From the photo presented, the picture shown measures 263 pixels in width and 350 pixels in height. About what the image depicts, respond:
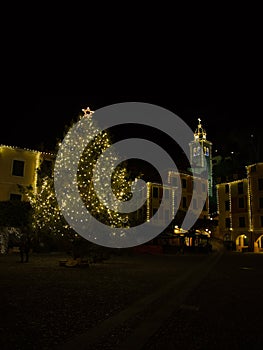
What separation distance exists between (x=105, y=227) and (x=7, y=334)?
12296mm

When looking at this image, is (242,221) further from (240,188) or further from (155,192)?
(155,192)

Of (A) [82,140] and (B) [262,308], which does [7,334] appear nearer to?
(B) [262,308]

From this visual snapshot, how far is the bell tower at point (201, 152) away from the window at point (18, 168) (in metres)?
52.4

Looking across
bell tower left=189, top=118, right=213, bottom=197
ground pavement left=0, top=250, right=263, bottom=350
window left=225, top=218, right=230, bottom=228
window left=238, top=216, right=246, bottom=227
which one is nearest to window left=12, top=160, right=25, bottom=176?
ground pavement left=0, top=250, right=263, bottom=350

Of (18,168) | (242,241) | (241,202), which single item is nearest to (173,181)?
(241,202)

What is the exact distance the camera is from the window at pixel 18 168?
33.6 meters

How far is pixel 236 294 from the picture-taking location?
931 centimetres

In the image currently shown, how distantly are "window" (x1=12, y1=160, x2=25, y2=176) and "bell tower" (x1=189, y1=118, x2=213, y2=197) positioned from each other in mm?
52394

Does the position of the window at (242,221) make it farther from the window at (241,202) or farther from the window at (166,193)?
the window at (166,193)

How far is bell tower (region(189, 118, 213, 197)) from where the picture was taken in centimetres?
8303

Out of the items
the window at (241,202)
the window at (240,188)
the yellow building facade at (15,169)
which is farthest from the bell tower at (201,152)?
the yellow building facade at (15,169)

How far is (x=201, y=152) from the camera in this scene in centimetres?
8488

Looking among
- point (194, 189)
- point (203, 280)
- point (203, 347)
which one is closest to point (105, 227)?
point (203, 280)

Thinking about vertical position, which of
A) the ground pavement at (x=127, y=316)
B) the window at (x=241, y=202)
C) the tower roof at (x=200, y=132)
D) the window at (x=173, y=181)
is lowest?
the ground pavement at (x=127, y=316)
